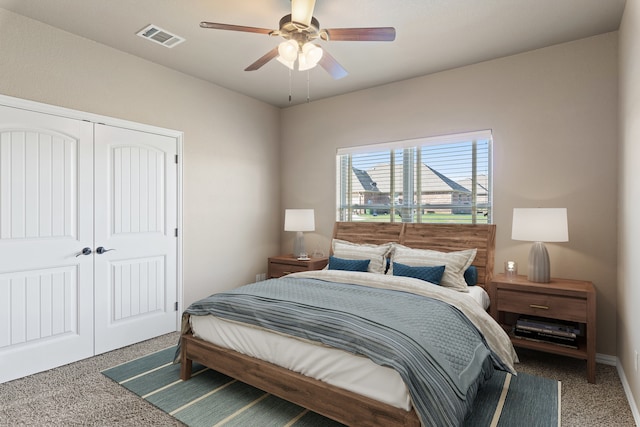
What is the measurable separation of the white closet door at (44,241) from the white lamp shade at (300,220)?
2.12 meters

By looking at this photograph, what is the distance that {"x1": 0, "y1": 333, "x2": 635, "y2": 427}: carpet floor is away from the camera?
2.20 m

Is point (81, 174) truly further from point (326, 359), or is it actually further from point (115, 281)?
point (326, 359)

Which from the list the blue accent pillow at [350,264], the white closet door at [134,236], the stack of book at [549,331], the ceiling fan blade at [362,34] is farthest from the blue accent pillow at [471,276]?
the white closet door at [134,236]

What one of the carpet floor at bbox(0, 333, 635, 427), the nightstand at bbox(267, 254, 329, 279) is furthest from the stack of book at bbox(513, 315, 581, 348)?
the nightstand at bbox(267, 254, 329, 279)

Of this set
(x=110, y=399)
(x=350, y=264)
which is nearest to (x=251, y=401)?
(x=110, y=399)

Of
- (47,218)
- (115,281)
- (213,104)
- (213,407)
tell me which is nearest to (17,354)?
(115,281)

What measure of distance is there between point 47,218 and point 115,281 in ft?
2.65

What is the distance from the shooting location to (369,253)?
379 centimetres

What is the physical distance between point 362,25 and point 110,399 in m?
3.34

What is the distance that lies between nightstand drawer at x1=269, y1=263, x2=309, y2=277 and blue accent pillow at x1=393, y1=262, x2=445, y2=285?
132 cm

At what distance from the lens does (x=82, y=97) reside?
315 cm

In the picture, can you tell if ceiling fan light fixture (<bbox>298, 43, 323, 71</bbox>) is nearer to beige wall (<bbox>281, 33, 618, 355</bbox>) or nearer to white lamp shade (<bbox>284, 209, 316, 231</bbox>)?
beige wall (<bbox>281, 33, 618, 355</bbox>)

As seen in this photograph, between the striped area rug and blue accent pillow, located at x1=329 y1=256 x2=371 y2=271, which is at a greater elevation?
blue accent pillow, located at x1=329 y1=256 x2=371 y2=271

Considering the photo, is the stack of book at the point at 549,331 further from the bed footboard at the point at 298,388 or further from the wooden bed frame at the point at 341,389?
the bed footboard at the point at 298,388
